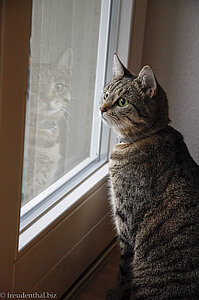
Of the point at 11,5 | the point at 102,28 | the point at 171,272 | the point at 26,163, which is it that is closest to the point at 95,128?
the point at 102,28

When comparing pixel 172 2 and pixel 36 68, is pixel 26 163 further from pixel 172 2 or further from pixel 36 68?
pixel 172 2

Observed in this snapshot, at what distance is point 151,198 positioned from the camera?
53.0 inches

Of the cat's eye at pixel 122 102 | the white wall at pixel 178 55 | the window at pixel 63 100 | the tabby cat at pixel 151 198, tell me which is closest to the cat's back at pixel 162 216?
the tabby cat at pixel 151 198

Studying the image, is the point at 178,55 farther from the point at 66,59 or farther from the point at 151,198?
the point at 151,198

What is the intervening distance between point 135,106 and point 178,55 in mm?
531

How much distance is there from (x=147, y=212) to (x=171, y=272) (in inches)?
7.1

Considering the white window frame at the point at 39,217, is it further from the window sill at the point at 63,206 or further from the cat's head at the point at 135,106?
the cat's head at the point at 135,106

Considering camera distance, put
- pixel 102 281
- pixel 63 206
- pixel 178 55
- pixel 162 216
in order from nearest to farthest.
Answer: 1. pixel 162 216
2. pixel 63 206
3. pixel 102 281
4. pixel 178 55

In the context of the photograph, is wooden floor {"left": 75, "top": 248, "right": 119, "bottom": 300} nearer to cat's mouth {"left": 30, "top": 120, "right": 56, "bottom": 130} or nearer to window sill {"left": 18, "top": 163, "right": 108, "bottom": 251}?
window sill {"left": 18, "top": 163, "right": 108, "bottom": 251}

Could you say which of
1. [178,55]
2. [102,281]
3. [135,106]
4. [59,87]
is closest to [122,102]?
[135,106]

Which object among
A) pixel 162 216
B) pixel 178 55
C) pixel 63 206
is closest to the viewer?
pixel 162 216

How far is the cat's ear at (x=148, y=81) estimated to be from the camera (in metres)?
1.34

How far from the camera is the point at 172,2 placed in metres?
1.75

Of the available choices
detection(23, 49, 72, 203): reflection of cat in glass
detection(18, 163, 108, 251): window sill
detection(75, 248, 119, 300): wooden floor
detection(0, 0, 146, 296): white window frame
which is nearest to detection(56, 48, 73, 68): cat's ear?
detection(23, 49, 72, 203): reflection of cat in glass
